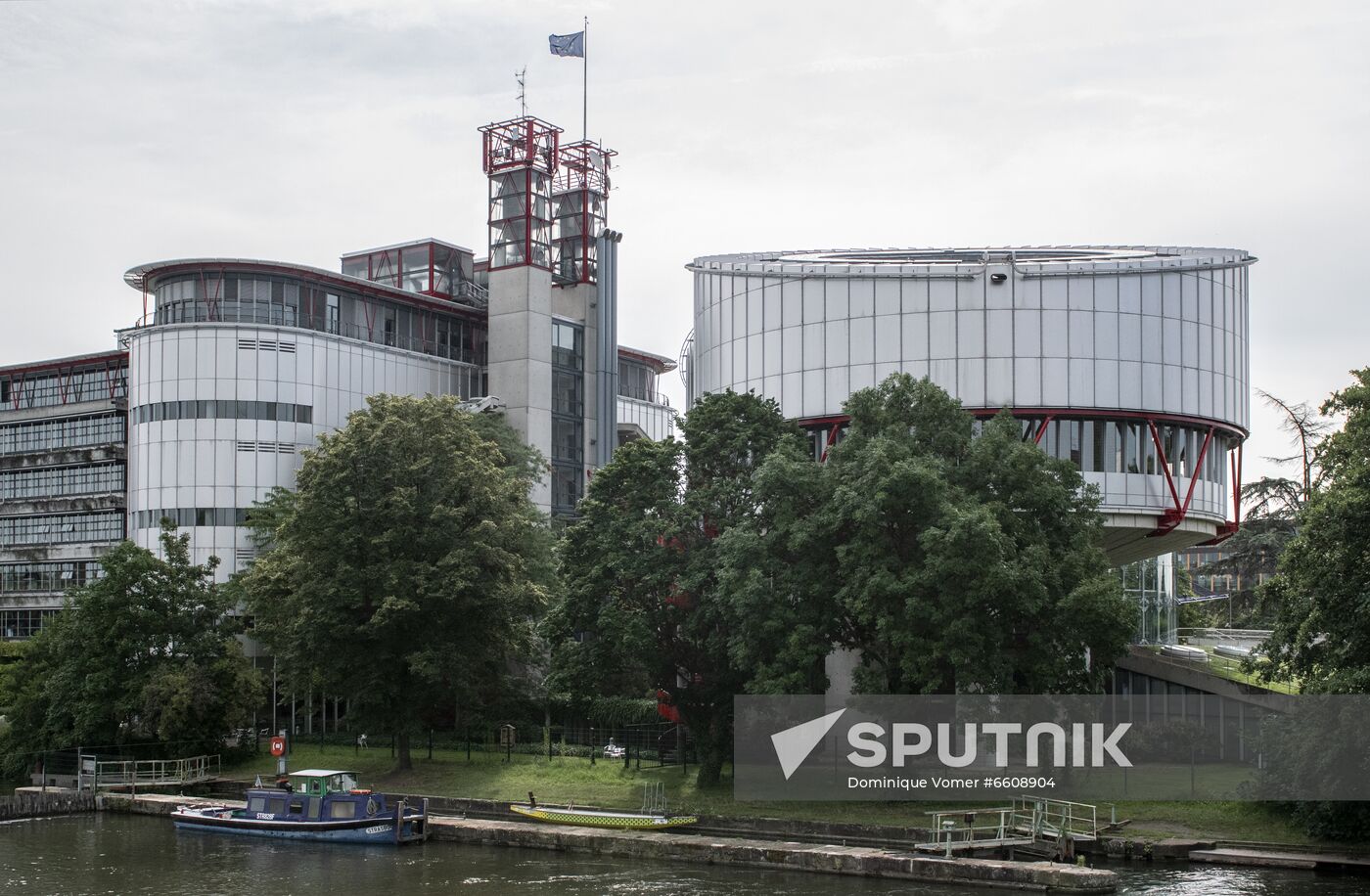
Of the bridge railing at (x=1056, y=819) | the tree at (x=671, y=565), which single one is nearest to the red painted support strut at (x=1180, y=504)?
the tree at (x=671, y=565)

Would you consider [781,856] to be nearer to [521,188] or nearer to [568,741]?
[568,741]

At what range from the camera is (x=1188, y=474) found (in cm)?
7062

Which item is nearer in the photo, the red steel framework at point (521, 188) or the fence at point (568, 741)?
the fence at point (568, 741)

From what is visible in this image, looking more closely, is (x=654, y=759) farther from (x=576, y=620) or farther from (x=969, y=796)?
(x=969, y=796)

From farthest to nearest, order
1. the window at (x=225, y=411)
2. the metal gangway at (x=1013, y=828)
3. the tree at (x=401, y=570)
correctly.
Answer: the window at (x=225, y=411) < the tree at (x=401, y=570) < the metal gangway at (x=1013, y=828)

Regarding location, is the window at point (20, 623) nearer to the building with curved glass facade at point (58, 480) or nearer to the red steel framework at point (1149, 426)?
the building with curved glass facade at point (58, 480)

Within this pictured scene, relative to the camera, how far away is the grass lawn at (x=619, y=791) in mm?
48406

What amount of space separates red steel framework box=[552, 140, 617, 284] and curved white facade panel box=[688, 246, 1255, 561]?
34230 mm

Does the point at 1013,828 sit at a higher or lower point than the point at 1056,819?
higher

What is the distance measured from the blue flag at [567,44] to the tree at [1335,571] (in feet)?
225

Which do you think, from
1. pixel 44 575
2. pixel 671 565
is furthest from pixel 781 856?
pixel 44 575

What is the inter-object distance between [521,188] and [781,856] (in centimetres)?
6360

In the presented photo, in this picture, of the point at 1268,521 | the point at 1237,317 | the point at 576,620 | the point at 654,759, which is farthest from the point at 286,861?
the point at 1268,521

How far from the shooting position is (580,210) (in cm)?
10600
